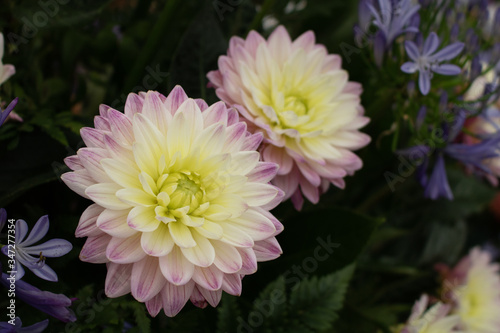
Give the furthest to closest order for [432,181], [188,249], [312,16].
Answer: [312,16]
[432,181]
[188,249]

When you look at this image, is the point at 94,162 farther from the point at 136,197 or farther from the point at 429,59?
the point at 429,59

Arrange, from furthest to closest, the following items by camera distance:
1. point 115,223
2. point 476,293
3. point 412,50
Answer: point 476,293
point 412,50
point 115,223

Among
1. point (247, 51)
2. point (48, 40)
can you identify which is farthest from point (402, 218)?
point (48, 40)

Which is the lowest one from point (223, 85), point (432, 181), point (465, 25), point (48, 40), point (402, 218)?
point (402, 218)

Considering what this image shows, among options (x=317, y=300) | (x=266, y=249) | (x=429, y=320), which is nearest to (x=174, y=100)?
(x=266, y=249)

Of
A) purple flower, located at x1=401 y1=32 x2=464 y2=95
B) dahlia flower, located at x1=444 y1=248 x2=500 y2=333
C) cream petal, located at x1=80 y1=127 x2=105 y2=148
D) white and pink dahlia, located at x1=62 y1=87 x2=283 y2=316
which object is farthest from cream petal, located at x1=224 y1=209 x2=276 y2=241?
dahlia flower, located at x1=444 y1=248 x2=500 y2=333

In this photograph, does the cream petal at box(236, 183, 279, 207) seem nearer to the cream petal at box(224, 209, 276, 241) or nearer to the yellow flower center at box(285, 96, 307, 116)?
the cream petal at box(224, 209, 276, 241)

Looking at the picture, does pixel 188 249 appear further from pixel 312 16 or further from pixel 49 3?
pixel 312 16
